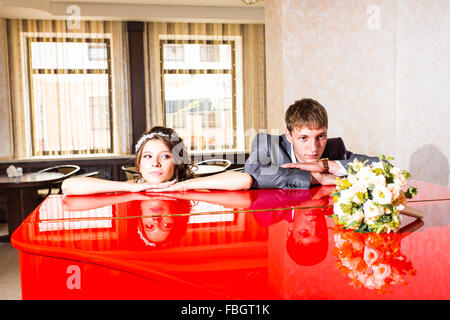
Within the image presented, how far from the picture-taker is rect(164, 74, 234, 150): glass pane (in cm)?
719

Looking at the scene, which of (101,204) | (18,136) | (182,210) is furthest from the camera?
(18,136)

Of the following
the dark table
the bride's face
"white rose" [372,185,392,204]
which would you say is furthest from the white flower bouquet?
the dark table

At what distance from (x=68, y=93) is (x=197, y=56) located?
7.51 ft

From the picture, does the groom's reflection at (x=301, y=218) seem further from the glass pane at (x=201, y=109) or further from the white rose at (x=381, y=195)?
the glass pane at (x=201, y=109)

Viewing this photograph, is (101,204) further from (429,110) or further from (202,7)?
(202,7)

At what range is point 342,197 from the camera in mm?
1231

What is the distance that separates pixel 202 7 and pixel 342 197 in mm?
6162

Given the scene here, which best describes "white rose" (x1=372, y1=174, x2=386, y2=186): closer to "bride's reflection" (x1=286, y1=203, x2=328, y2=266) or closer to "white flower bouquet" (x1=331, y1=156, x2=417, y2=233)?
"white flower bouquet" (x1=331, y1=156, x2=417, y2=233)

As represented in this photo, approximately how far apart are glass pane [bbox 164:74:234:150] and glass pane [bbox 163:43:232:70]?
0.52 feet

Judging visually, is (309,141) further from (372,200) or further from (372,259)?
(372,259)

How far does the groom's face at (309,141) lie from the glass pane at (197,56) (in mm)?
5012

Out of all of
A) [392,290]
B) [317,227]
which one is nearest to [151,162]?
[317,227]

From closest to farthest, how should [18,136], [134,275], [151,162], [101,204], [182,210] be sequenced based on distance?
[134,275]
[182,210]
[101,204]
[151,162]
[18,136]

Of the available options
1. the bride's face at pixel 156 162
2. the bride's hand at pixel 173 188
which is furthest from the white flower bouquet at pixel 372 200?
the bride's face at pixel 156 162
